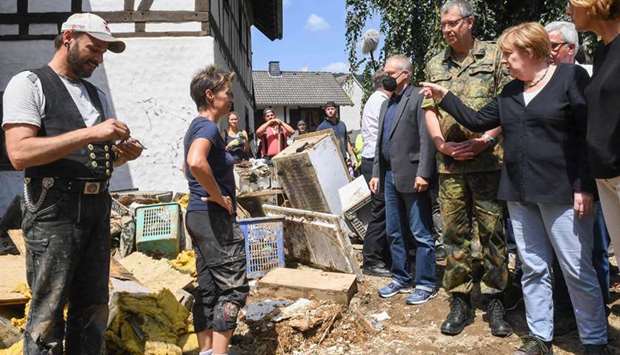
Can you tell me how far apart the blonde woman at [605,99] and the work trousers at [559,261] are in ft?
0.87

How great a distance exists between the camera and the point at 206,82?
2.96 metres

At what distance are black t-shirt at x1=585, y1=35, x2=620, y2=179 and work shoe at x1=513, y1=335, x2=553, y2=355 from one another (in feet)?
3.47

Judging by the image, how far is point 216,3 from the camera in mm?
8539

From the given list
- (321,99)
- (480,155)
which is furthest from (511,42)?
(321,99)

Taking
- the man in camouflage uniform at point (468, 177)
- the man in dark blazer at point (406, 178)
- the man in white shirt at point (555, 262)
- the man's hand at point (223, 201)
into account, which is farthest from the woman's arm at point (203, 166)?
the man in white shirt at point (555, 262)

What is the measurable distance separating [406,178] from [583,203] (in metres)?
1.50

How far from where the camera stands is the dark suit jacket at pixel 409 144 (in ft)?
12.4

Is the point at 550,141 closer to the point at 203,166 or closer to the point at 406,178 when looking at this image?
the point at 406,178

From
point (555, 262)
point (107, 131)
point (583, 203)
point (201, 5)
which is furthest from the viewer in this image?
point (201, 5)

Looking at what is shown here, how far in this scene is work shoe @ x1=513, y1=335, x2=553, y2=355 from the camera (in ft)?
9.27

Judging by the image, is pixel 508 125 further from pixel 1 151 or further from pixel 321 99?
pixel 321 99

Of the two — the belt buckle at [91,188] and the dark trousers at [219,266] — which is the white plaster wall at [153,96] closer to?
the dark trousers at [219,266]

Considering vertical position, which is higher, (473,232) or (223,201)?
(223,201)

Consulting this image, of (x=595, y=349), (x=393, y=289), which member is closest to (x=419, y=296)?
(x=393, y=289)
